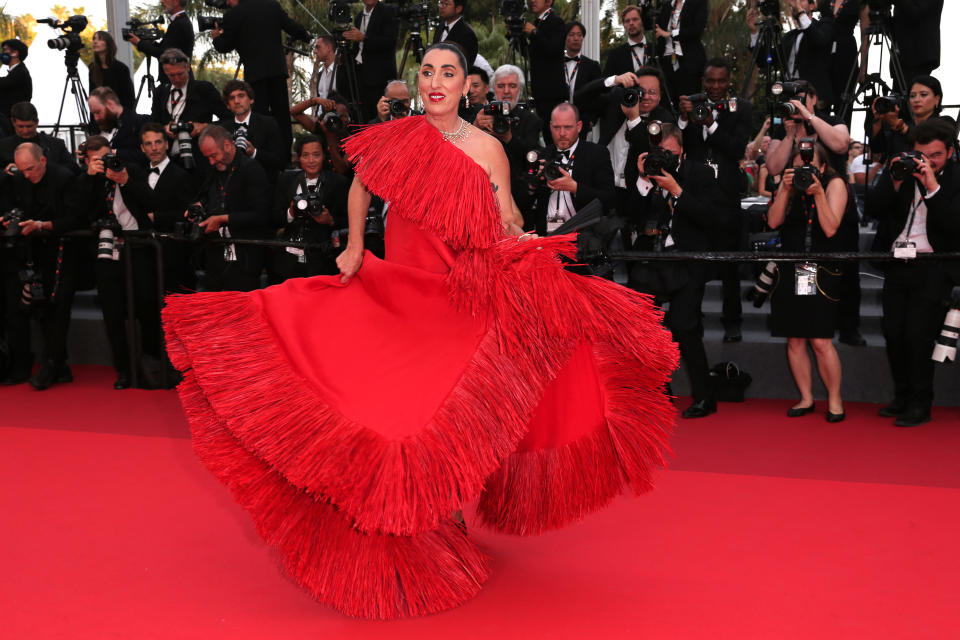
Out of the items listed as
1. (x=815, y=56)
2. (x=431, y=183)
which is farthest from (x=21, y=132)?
(x=815, y=56)

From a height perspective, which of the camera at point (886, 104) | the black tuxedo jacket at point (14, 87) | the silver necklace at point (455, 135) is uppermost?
the black tuxedo jacket at point (14, 87)

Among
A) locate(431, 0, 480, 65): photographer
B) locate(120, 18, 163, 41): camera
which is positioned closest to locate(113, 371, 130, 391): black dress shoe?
locate(120, 18, 163, 41): camera

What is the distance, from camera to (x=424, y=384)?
111 inches

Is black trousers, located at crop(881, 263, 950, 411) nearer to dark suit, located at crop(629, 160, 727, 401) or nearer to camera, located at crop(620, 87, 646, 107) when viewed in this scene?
dark suit, located at crop(629, 160, 727, 401)

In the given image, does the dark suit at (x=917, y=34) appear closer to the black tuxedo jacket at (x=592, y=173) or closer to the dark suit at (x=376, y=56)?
the black tuxedo jacket at (x=592, y=173)

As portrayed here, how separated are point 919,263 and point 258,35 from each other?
5094 mm

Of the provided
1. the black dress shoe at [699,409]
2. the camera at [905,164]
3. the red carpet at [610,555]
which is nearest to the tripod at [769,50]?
the camera at [905,164]

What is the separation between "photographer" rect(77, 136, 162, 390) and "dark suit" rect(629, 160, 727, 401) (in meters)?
3.33

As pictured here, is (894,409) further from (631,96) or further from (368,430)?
(368,430)

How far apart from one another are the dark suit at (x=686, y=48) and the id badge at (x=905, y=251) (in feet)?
8.72

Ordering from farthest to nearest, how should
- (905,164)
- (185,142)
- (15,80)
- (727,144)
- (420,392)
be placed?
(15,80), (185,142), (727,144), (905,164), (420,392)

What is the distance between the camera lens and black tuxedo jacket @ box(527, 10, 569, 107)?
7.41 m

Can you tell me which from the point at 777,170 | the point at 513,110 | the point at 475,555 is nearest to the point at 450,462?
the point at 475,555

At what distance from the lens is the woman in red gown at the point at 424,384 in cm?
272
